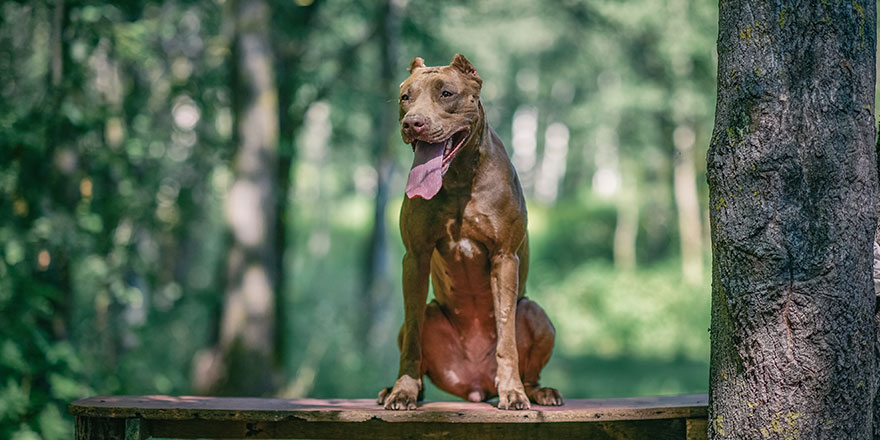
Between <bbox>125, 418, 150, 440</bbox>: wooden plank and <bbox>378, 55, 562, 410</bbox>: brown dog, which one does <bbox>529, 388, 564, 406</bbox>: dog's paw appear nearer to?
<bbox>378, 55, 562, 410</bbox>: brown dog

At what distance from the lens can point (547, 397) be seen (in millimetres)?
3938

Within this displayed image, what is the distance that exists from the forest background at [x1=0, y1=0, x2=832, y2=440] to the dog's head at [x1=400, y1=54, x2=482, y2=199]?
3.68 ft

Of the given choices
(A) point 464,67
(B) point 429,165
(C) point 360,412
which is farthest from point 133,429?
(A) point 464,67

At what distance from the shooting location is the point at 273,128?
881cm

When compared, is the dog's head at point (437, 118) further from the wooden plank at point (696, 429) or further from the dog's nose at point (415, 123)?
the wooden plank at point (696, 429)

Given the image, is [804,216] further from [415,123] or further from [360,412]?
[360,412]

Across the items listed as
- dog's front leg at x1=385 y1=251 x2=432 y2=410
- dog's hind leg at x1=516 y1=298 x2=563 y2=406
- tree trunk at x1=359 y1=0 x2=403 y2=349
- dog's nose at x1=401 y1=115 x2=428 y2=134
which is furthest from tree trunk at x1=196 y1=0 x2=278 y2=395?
dog's nose at x1=401 y1=115 x2=428 y2=134

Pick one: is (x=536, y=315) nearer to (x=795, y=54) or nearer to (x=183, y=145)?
(x=795, y=54)

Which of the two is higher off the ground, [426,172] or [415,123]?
[415,123]

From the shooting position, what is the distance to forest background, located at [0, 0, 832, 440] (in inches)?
255

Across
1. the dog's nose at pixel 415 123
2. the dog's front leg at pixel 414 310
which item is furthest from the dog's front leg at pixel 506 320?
the dog's nose at pixel 415 123

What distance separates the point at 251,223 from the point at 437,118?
5417mm

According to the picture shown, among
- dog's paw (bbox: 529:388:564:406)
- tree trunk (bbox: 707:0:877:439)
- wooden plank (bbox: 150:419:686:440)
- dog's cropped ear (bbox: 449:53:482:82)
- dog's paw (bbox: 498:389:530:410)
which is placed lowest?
wooden plank (bbox: 150:419:686:440)

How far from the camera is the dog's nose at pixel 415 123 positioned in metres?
3.55
